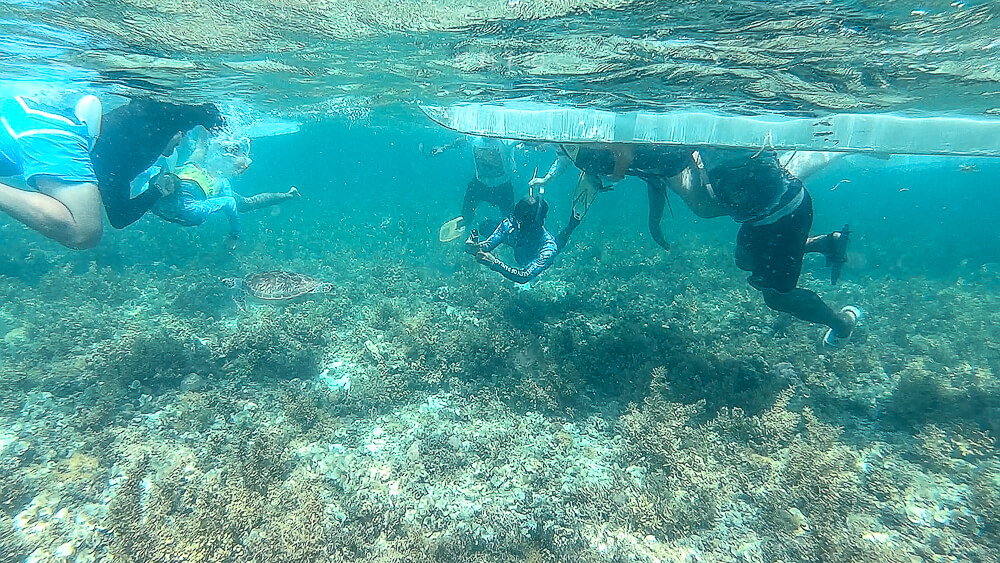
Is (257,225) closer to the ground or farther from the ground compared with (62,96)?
closer to the ground

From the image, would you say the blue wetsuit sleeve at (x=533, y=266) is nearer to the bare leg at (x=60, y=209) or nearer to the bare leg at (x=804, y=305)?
the bare leg at (x=804, y=305)

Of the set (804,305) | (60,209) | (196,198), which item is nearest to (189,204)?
(196,198)

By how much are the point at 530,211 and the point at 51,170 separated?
6534mm

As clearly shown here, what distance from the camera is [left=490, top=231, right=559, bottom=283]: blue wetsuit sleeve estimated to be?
25.8 feet

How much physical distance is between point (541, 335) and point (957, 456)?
5.86 metres

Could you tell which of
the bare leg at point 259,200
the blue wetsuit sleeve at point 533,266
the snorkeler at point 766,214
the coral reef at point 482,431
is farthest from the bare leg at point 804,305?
the bare leg at point 259,200

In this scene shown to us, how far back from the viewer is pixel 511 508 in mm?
4609

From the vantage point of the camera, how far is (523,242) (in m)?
8.81

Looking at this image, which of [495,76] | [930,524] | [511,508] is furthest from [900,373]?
[495,76]

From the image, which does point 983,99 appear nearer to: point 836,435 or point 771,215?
point 771,215

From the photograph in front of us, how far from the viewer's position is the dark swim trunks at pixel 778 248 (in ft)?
20.1

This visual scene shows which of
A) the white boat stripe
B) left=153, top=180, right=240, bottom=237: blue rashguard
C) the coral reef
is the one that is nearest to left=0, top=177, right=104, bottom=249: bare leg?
the white boat stripe

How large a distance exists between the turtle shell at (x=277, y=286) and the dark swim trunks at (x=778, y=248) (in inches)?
321

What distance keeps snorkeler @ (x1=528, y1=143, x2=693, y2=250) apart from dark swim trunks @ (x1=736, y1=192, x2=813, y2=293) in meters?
1.29
